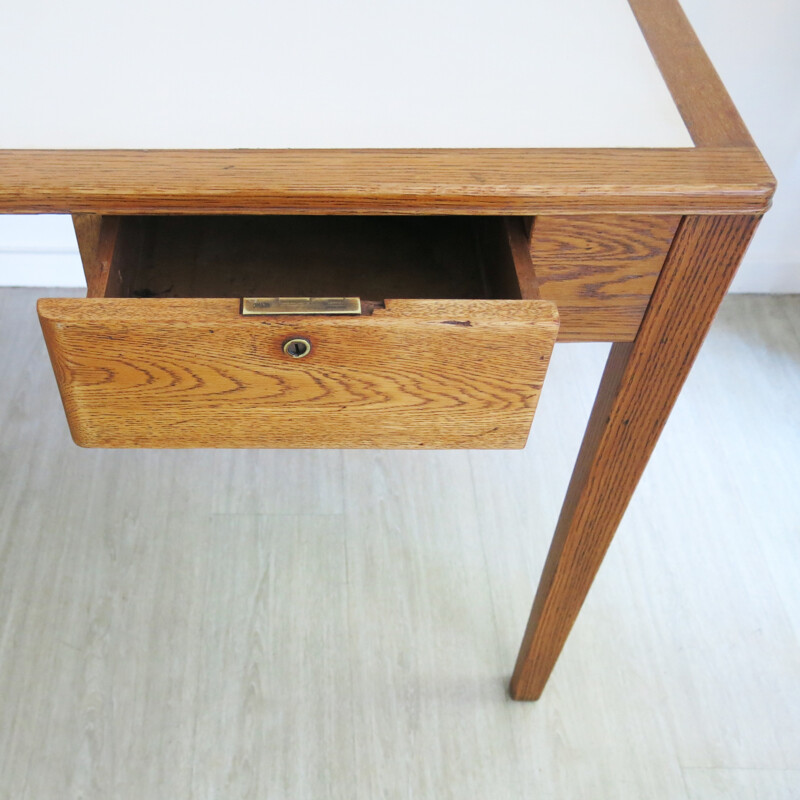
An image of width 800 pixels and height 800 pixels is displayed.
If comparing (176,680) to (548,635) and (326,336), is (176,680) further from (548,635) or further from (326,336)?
(326,336)

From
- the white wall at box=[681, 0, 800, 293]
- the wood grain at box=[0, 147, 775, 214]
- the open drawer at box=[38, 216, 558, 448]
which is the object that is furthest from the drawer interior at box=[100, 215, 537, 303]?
the white wall at box=[681, 0, 800, 293]

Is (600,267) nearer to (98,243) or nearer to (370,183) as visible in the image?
(370,183)

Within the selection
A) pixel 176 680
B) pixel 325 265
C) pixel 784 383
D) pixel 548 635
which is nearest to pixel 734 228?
pixel 325 265

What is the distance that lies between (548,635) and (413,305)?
490mm

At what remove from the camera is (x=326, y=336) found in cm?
55

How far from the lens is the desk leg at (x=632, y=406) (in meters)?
0.59

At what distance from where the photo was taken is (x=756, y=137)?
1.28 meters

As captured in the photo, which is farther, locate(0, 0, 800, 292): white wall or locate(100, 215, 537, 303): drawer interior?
locate(0, 0, 800, 292): white wall

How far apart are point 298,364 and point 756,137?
0.99 meters

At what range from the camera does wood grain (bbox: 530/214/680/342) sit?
59cm

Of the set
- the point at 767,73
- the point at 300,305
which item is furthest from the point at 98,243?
the point at 767,73

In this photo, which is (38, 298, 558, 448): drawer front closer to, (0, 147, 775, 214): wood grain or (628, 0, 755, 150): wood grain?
(0, 147, 775, 214): wood grain

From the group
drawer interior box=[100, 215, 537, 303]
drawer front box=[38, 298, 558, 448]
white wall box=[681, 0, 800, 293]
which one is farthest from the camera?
white wall box=[681, 0, 800, 293]

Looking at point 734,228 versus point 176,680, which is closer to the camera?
point 734,228
